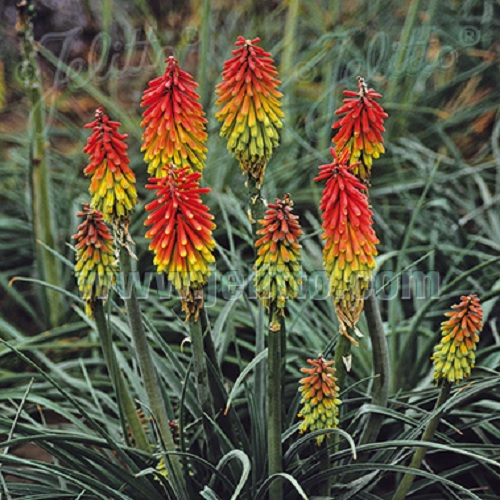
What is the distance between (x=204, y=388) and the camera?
6.64 feet

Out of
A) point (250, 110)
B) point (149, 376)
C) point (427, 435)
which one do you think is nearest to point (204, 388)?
point (149, 376)

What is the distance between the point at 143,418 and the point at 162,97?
1.16 m

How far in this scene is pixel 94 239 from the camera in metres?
1.90

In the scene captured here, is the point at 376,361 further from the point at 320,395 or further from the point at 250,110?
the point at 250,110

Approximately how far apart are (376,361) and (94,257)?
0.78 metres

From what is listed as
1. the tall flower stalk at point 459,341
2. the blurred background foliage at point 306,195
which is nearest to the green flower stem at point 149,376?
the blurred background foliage at point 306,195

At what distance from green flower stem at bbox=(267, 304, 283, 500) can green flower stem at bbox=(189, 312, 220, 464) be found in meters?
0.19

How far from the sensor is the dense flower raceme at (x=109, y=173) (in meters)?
1.80

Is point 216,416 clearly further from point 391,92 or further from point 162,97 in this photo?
point 391,92

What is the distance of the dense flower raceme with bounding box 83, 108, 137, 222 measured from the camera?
5.90ft

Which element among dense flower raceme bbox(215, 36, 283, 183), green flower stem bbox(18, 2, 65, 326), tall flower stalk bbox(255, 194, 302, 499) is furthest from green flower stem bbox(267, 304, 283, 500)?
green flower stem bbox(18, 2, 65, 326)

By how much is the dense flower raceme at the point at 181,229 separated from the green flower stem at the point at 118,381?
272mm

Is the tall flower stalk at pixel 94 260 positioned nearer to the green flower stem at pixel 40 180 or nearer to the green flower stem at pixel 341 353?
the green flower stem at pixel 341 353

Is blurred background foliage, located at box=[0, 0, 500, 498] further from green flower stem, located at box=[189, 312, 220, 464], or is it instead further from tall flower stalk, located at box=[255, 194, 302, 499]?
tall flower stalk, located at box=[255, 194, 302, 499]
